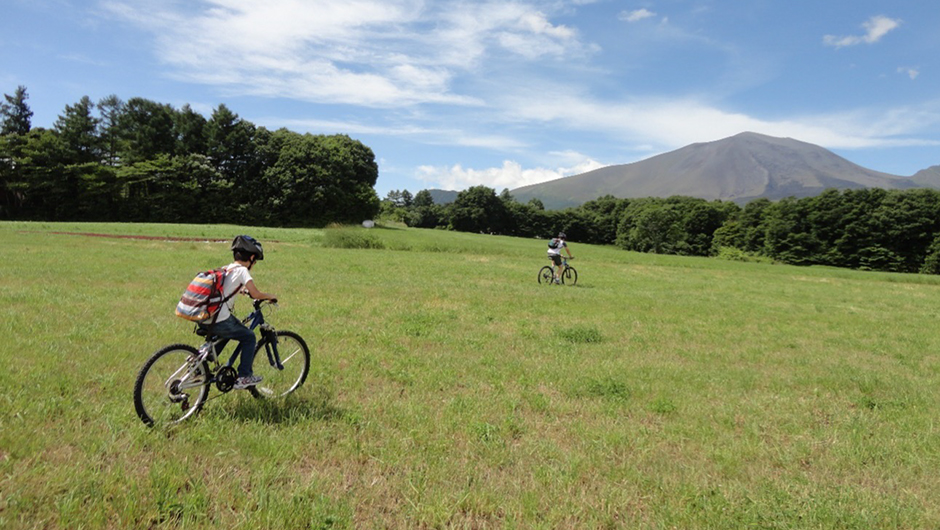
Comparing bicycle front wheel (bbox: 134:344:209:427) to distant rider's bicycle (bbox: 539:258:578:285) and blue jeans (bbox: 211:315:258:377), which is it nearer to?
blue jeans (bbox: 211:315:258:377)

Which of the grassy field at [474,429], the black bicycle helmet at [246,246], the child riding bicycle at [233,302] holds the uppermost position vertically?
the black bicycle helmet at [246,246]

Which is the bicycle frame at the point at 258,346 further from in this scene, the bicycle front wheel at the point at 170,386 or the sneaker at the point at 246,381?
the sneaker at the point at 246,381

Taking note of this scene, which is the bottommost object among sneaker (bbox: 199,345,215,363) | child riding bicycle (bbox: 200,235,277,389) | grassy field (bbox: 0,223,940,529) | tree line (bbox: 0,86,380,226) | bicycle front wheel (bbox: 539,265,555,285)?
grassy field (bbox: 0,223,940,529)

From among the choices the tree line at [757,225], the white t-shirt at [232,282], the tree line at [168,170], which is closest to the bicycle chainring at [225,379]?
the white t-shirt at [232,282]

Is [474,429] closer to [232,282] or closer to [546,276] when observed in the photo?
[232,282]

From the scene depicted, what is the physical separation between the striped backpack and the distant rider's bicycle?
18.2 metres

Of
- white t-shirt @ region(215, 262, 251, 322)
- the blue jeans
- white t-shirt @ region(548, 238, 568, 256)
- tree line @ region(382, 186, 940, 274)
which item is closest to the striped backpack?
white t-shirt @ region(215, 262, 251, 322)

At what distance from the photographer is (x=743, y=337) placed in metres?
12.6

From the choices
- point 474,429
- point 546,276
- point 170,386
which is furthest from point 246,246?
point 546,276

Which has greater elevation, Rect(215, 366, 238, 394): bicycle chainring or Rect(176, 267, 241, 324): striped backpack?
Rect(176, 267, 241, 324): striped backpack

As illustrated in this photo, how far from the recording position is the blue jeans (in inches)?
219

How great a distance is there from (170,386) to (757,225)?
109772 mm

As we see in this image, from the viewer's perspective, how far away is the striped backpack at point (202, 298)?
5.14 metres

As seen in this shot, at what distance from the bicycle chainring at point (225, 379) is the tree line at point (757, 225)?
9333 cm
